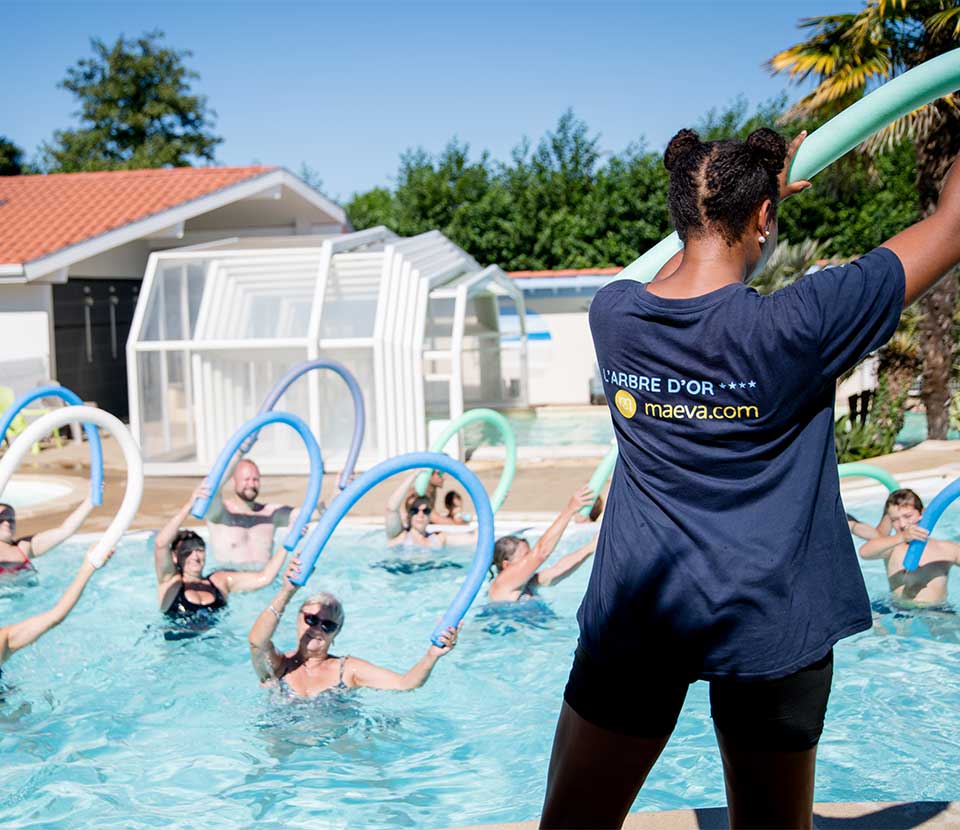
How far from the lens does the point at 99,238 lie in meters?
16.6

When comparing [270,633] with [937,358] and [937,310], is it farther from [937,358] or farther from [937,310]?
[937,358]

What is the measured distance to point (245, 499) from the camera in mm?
8547

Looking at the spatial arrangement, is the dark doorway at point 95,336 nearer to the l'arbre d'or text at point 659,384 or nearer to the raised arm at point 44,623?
the raised arm at point 44,623

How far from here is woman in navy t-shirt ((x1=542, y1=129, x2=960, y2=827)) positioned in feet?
5.58

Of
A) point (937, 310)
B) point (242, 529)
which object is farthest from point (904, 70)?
point (242, 529)

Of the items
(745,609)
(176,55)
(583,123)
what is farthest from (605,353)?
A: (176,55)

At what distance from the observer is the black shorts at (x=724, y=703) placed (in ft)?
5.82

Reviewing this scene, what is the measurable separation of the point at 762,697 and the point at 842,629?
0.59 feet

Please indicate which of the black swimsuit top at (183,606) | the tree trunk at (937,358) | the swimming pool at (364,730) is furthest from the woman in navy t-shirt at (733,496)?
the tree trunk at (937,358)

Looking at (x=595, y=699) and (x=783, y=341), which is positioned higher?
(x=783, y=341)

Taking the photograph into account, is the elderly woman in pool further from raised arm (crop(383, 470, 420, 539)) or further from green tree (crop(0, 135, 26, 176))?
green tree (crop(0, 135, 26, 176))

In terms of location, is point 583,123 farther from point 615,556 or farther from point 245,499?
point 615,556

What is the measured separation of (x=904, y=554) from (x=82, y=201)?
1688cm

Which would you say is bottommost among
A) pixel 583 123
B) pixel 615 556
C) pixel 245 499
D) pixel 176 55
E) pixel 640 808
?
pixel 640 808
